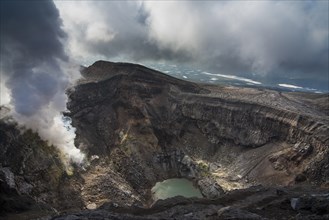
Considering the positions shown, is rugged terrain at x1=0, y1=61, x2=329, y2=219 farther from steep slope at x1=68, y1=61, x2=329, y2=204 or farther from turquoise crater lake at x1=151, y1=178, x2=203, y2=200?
turquoise crater lake at x1=151, y1=178, x2=203, y2=200

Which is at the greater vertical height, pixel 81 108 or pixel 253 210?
pixel 81 108

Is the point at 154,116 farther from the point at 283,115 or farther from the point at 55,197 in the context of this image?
the point at 55,197

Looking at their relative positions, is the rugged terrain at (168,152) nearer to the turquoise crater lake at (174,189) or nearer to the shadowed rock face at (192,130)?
the shadowed rock face at (192,130)

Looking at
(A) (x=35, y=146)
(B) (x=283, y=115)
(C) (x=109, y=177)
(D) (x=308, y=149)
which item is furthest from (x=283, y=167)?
(A) (x=35, y=146)

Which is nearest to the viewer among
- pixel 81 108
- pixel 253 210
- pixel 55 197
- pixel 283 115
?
pixel 253 210

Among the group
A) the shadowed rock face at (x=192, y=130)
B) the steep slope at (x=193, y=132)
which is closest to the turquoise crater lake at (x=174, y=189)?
the steep slope at (x=193, y=132)

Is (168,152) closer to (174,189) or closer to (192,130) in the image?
(192,130)
